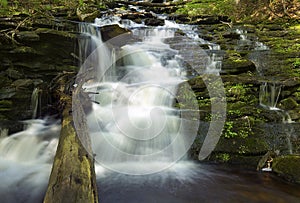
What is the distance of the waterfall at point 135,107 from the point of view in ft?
16.7

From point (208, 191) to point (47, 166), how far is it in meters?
2.83

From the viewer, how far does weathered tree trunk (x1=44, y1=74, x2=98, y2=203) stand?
9.02 feet

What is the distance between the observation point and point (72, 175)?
3041mm

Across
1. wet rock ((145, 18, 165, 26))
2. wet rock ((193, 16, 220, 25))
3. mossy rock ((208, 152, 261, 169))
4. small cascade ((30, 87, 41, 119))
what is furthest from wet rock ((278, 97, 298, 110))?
wet rock ((193, 16, 220, 25))

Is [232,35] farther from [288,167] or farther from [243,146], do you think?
[288,167]

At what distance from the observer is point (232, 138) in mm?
5199

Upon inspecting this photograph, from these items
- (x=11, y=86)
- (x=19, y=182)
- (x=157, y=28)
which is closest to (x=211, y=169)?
(x=19, y=182)

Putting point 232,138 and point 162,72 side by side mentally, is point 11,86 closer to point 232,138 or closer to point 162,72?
point 162,72

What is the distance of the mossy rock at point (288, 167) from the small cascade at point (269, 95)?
2.48m

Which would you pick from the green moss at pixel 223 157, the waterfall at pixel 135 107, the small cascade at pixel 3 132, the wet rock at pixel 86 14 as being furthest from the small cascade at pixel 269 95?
the wet rock at pixel 86 14

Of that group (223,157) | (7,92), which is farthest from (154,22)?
(223,157)

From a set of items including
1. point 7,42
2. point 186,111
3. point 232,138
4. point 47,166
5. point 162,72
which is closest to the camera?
point 47,166

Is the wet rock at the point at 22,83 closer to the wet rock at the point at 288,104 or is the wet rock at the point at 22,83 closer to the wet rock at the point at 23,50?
the wet rock at the point at 23,50

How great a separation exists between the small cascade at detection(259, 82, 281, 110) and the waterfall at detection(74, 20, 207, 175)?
230 centimetres
